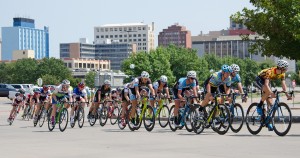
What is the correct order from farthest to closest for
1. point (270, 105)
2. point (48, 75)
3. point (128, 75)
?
1. point (48, 75)
2. point (128, 75)
3. point (270, 105)

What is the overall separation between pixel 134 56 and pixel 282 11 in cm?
10072

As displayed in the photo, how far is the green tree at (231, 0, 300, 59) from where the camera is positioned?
2716 cm

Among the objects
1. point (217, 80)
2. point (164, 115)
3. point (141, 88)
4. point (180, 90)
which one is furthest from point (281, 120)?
point (141, 88)

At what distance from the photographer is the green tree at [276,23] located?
2716cm

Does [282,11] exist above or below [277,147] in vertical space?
above

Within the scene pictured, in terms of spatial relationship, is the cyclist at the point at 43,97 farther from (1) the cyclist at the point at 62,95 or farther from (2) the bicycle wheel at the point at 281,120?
(2) the bicycle wheel at the point at 281,120

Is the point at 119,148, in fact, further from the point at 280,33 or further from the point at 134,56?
the point at 134,56

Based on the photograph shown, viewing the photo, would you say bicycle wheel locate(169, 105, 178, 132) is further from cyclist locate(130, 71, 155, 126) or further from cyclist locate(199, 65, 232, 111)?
cyclist locate(199, 65, 232, 111)

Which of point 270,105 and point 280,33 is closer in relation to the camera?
point 270,105

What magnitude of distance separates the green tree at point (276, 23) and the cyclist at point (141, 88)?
24.6 ft

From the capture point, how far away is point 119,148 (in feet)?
49.7

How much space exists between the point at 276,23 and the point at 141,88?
8.71 meters

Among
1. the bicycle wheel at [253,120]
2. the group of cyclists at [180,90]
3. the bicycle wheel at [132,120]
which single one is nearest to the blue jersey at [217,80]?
the group of cyclists at [180,90]

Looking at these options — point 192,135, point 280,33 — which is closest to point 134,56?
point 280,33
